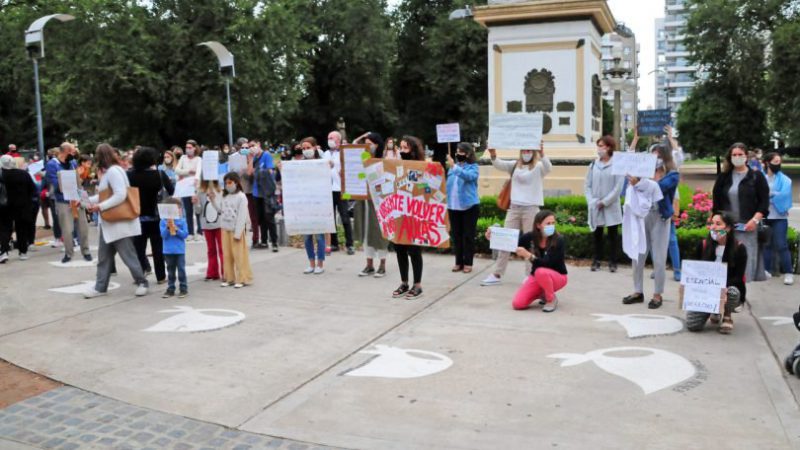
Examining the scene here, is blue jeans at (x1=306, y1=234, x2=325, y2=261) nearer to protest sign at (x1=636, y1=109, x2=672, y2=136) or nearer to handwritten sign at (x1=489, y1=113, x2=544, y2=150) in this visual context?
handwritten sign at (x1=489, y1=113, x2=544, y2=150)

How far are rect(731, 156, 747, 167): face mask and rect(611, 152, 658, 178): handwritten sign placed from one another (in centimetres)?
96

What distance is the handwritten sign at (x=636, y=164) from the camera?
7.40 m

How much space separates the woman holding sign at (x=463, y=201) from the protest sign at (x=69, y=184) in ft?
18.6

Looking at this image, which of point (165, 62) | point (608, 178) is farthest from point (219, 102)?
point (608, 178)

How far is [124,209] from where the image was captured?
27.6 feet

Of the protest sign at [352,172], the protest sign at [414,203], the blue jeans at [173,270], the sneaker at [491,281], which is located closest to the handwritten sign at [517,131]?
the protest sign at [414,203]

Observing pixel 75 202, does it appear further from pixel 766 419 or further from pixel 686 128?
pixel 686 128

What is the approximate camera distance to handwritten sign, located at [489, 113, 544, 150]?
28.0ft

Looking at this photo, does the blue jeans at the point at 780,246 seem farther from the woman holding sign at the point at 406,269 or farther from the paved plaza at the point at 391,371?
the woman holding sign at the point at 406,269

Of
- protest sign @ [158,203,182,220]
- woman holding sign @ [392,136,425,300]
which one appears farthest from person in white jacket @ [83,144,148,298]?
woman holding sign @ [392,136,425,300]

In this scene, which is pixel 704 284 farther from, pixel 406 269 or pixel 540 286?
pixel 406 269

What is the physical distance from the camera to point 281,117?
1372 inches

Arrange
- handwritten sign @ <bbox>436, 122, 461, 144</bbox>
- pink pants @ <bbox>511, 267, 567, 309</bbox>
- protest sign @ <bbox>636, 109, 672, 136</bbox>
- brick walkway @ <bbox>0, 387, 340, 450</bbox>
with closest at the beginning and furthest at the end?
brick walkway @ <bbox>0, 387, 340, 450</bbox>
pink pants @ <bbox>511, 267, 567, 309</bbox>
handwritten sign @ <bbox>436, 122, 461, 144</bbox>
protest sign @ <bbox>636, 109, 672, 136</bbox>

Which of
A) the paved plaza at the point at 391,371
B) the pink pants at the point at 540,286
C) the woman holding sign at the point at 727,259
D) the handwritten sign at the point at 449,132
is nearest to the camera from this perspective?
the paved plaza at the point at 391,371
